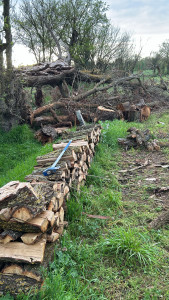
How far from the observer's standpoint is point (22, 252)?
6.72 feet

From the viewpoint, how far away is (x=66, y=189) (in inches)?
124

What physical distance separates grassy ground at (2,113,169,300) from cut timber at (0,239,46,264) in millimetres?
190

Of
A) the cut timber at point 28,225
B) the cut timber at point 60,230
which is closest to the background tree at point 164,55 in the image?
the cut timber at point 60,230

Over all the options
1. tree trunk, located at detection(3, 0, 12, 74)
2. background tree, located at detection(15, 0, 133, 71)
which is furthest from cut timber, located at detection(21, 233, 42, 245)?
background tree, located at detection(15, 0, 133, 71)

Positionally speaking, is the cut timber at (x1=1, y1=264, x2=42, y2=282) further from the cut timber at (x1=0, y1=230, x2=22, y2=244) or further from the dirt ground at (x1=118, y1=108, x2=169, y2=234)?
the dirt ground at (x1=118, y1=108, x2=169, y2=234)

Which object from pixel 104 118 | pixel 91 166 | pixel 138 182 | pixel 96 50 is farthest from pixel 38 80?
pixel 96 50

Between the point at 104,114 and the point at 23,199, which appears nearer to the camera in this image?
the point at 23,199

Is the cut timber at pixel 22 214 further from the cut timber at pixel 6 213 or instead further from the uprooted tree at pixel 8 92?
the uprooted tree at pixel 8 92

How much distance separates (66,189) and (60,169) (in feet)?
0.98

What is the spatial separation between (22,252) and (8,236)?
0.66 feet

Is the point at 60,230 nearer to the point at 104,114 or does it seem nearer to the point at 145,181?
the point at 145,181

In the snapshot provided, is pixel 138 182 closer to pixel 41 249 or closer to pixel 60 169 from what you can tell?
pixel 60 169

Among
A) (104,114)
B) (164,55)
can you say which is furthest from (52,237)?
(164,55)

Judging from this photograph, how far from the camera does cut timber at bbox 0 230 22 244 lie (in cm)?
211
